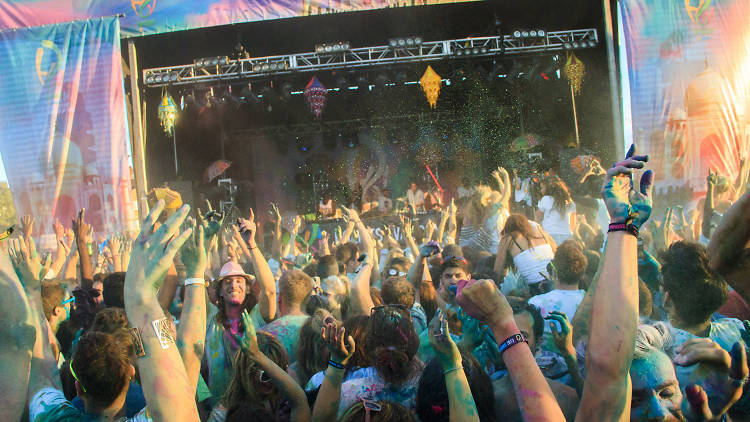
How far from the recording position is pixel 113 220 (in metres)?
5.28

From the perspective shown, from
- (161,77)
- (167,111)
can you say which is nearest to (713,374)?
(161,77)

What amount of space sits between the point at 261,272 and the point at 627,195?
1.79 meters

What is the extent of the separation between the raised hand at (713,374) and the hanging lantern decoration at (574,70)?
6657 mm

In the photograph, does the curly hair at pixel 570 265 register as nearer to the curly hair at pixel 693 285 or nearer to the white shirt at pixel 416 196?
the curly hair at pixel 693 285

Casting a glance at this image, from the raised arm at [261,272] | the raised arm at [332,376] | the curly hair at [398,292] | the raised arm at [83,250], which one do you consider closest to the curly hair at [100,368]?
the raised arm at [332,376]

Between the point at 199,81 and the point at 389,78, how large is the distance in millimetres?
3230

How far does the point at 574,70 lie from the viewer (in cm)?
737

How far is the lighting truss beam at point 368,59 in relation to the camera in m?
7.14

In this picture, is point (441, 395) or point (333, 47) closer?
point (441, 395)

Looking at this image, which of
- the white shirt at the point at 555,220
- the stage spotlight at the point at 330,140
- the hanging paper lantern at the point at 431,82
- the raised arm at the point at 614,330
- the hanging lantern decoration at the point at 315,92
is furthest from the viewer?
the stage spotlight at the point at 330,140

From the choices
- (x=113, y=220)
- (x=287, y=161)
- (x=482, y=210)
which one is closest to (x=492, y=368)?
(x=482, y=210)

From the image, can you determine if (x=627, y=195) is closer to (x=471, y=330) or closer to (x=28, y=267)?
(x=471, y=330)

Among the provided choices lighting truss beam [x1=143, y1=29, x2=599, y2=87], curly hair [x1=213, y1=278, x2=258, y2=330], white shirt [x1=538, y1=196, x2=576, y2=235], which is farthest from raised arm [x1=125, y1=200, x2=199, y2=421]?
lighting truss beam [x1=143, y1=29, x2=599, y2=87]

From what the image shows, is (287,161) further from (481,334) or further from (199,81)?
(481,334)
